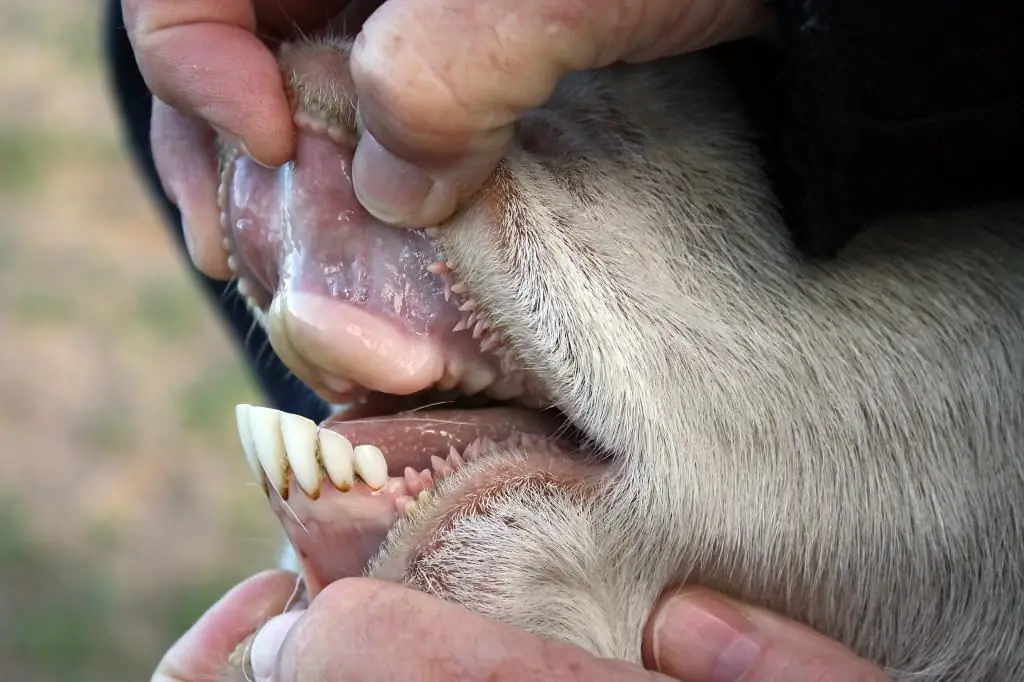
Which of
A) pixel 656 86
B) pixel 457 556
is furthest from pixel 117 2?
pixel 457 556

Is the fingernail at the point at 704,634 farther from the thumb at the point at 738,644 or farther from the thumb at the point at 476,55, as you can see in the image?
the thumb at the point at 476,55

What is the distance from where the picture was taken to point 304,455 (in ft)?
2.31

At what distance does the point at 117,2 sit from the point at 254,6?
1.23 ft

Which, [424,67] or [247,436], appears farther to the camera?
[247,436]

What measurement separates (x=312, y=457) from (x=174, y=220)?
66cm

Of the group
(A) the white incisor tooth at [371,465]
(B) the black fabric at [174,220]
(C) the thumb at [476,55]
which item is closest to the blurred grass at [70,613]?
(B) the black fabric at [174,220]

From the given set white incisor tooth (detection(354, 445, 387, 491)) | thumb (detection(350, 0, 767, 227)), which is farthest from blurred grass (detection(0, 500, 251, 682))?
thumb (detection(350, 0, 767, 227))

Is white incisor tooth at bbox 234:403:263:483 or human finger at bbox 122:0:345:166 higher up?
human finger at bbox 122:0:345:166

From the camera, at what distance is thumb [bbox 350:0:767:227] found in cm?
57

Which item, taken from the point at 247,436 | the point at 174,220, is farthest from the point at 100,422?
the point at 247,436

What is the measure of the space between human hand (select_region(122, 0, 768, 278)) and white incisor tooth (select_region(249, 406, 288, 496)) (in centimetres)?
15

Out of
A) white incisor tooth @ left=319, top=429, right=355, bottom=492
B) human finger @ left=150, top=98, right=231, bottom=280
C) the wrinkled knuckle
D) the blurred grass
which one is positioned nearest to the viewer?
the wrinkled knuckle

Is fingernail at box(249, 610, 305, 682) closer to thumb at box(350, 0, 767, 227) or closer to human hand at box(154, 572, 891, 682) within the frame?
human hand at box(154, 572, 891, 682)

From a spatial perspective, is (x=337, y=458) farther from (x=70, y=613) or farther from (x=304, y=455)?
(x=70, y=613)
